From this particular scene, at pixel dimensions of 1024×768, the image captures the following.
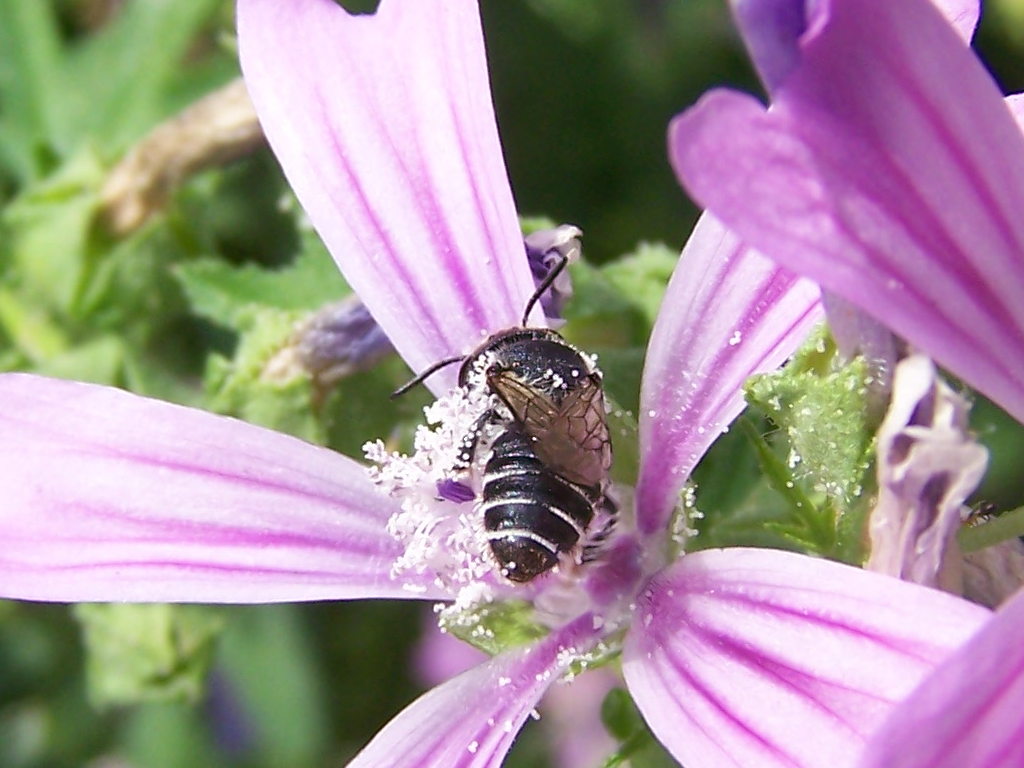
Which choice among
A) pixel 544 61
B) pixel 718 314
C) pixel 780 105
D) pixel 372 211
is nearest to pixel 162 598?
pixel 372 211

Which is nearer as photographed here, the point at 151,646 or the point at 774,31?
the point at 774,31

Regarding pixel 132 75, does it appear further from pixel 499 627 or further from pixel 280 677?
pixel 499 627

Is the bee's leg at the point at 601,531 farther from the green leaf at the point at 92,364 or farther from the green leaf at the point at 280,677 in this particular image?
the green leaf at the point at 280,677

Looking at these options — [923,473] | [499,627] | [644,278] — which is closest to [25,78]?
[644,278]

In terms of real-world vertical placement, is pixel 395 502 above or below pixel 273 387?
below

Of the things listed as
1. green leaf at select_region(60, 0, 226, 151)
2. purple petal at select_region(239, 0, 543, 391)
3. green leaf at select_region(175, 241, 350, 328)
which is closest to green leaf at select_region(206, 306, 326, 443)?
green leaf at select_region(175, 241, 350, 328)

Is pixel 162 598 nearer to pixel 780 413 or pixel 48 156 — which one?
pixel 780 413

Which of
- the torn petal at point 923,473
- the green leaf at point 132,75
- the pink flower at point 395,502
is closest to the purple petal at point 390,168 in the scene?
the pink flower at point 395,502

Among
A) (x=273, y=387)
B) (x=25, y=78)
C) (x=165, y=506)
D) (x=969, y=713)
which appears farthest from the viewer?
(x=25, y=78)

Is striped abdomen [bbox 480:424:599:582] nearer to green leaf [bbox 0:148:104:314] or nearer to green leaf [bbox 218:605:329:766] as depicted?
green leaf [bbox 0:148:104:314]
